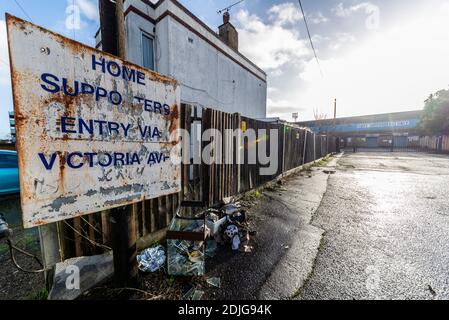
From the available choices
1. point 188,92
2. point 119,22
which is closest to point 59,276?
point 119,22

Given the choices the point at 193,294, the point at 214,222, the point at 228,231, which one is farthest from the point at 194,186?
the point at 193,294

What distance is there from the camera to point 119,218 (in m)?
1.92

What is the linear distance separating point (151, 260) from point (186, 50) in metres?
8.94

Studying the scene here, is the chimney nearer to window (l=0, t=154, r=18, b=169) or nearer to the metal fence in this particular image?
the metal fence

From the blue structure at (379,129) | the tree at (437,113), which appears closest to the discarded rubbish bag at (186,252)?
the tree at (437,113)

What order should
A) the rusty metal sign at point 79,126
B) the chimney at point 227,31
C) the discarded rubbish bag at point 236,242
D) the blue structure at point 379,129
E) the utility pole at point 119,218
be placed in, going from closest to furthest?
the rusty metal sign at point 79,126, the utility pole at point 119,218, the discarded rubbish bag at point 236,242, the chimney at point 227,31, the blue structure at point 379,129

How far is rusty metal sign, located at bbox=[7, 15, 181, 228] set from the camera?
127 cm

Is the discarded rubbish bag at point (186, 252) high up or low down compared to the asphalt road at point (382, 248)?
up

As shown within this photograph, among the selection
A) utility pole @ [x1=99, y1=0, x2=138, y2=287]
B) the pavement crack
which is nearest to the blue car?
utility pole @ [x1=99, y1=0, x2=138, y2=287]

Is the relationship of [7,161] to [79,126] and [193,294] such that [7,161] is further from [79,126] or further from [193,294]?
[193,294]

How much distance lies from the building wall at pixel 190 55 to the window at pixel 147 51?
0.20m

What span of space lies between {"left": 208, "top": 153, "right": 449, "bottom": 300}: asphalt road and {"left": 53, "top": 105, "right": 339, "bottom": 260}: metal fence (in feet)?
3.30

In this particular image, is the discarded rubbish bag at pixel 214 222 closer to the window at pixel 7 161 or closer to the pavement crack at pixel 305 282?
the pavement crack at pixel 305 282

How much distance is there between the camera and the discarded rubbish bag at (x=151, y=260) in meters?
2.38
